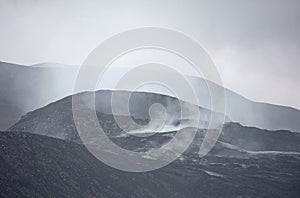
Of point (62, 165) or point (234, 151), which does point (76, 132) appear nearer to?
point (234, 151)

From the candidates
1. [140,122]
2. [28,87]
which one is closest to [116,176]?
[140,122]

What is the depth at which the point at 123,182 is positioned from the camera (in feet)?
172

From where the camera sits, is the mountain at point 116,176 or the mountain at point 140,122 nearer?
the mountain at point 116,176

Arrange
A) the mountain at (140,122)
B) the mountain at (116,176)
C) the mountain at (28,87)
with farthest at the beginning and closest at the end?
the mountain at (28,87) < the mountain at (140,122) < the mountain at (116,176)

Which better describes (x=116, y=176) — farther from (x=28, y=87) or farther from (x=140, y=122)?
(x=28, y=87)

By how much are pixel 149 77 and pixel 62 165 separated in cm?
14396

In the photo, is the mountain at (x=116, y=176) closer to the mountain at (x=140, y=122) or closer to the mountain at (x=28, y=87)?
the mountain at (x=140, y=122)

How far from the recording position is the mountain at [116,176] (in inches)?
1665

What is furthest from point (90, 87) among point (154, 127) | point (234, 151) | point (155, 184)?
point (155, 184)

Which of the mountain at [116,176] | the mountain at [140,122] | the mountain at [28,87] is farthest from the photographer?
the mountain at [28,87]

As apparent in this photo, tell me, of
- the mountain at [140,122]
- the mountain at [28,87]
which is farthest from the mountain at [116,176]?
the mountain at [28,87]

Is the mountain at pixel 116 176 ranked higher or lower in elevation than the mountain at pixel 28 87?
lower

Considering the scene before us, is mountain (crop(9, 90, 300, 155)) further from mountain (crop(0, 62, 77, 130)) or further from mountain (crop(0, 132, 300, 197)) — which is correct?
mountain (crop(0, 62, 77, 130))

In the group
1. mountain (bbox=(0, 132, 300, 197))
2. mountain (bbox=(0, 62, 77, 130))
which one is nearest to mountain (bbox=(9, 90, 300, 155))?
mountain (bbox=(0, 132, 300, 197))
